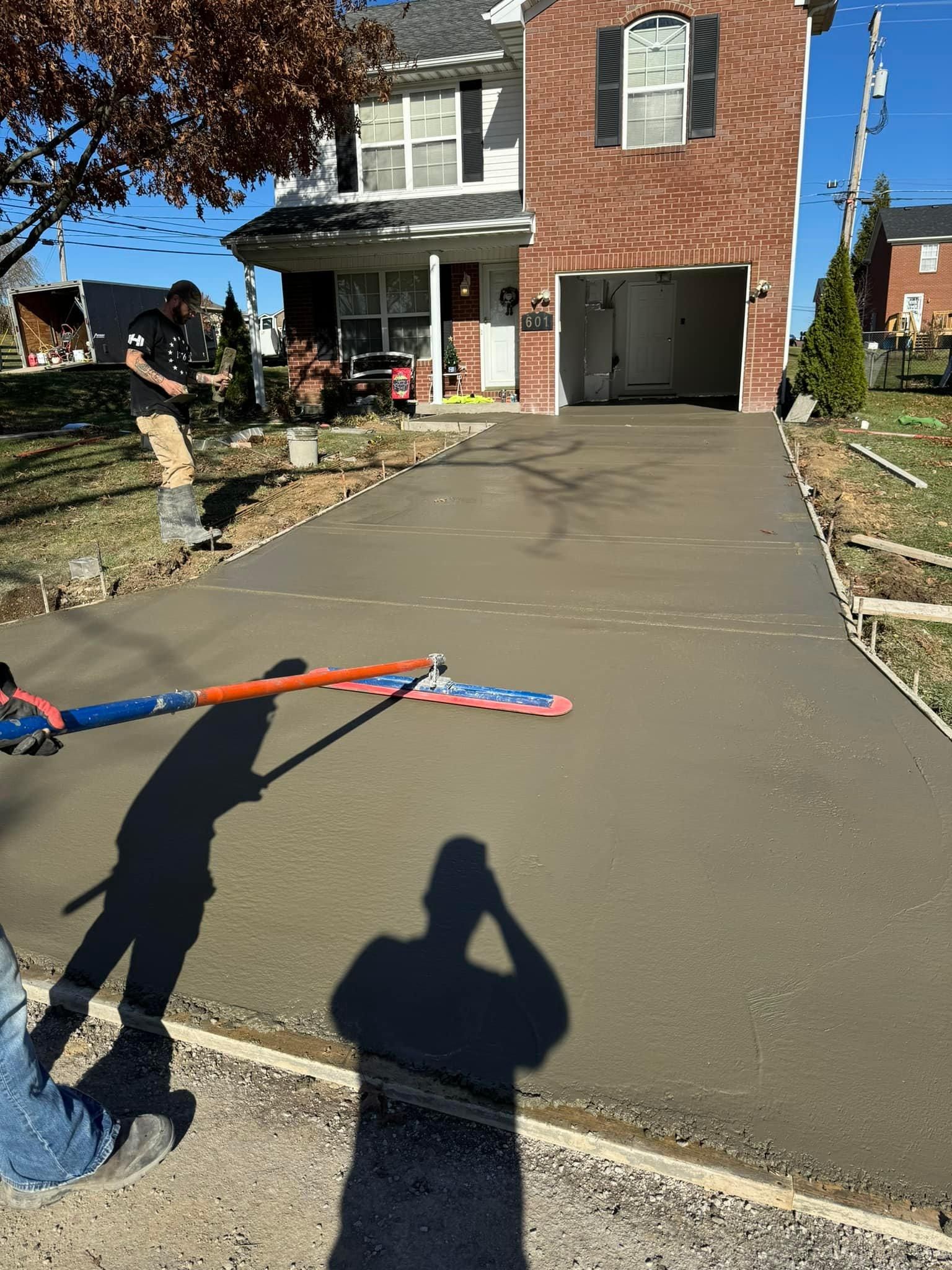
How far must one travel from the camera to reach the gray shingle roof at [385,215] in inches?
568

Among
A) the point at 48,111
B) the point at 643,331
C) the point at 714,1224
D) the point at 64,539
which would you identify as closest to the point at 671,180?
the point at 643,331

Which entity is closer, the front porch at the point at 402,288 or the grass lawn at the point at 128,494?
the grass lawn at the point at 128,494

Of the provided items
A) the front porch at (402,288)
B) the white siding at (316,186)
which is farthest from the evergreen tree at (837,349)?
the white siding at (316,186)

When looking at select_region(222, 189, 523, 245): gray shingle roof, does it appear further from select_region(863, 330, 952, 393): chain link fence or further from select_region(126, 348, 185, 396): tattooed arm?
select_region(126, 348, 185, 396): tattooed arm

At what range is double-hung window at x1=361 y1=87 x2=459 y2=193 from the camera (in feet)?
50.8

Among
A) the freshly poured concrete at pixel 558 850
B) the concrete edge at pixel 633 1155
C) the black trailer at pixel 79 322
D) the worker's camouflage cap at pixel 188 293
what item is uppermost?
the black trailer at pixel 79 322

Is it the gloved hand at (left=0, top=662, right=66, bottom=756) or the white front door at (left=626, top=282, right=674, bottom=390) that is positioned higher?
the white front door at (left=626, top=282, right=674, bottom=390)

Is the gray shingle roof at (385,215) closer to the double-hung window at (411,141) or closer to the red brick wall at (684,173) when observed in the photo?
the double-hung window at (411,141)

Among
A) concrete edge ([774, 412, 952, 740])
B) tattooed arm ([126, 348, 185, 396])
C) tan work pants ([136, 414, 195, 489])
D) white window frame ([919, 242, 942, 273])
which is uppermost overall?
white window frame ([919, 242, 942, 273])

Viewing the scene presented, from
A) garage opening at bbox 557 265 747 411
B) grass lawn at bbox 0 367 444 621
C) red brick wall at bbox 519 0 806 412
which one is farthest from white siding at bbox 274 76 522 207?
grass lawn at bbox 0 367 444 621

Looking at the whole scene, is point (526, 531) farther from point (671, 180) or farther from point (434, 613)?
point (671, 180)

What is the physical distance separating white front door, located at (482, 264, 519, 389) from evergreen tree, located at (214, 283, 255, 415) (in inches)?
172

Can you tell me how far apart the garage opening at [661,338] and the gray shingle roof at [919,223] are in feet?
94.0

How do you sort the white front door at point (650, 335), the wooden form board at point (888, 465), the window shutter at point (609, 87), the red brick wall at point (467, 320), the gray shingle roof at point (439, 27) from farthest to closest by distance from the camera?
the white front door at point (650, 335) → the red brick wall at point (467, 320) → the gray shingle roof at point (439, 27) → the window shutter at point (609, 87) → the wooden form board at point (888, 465)
